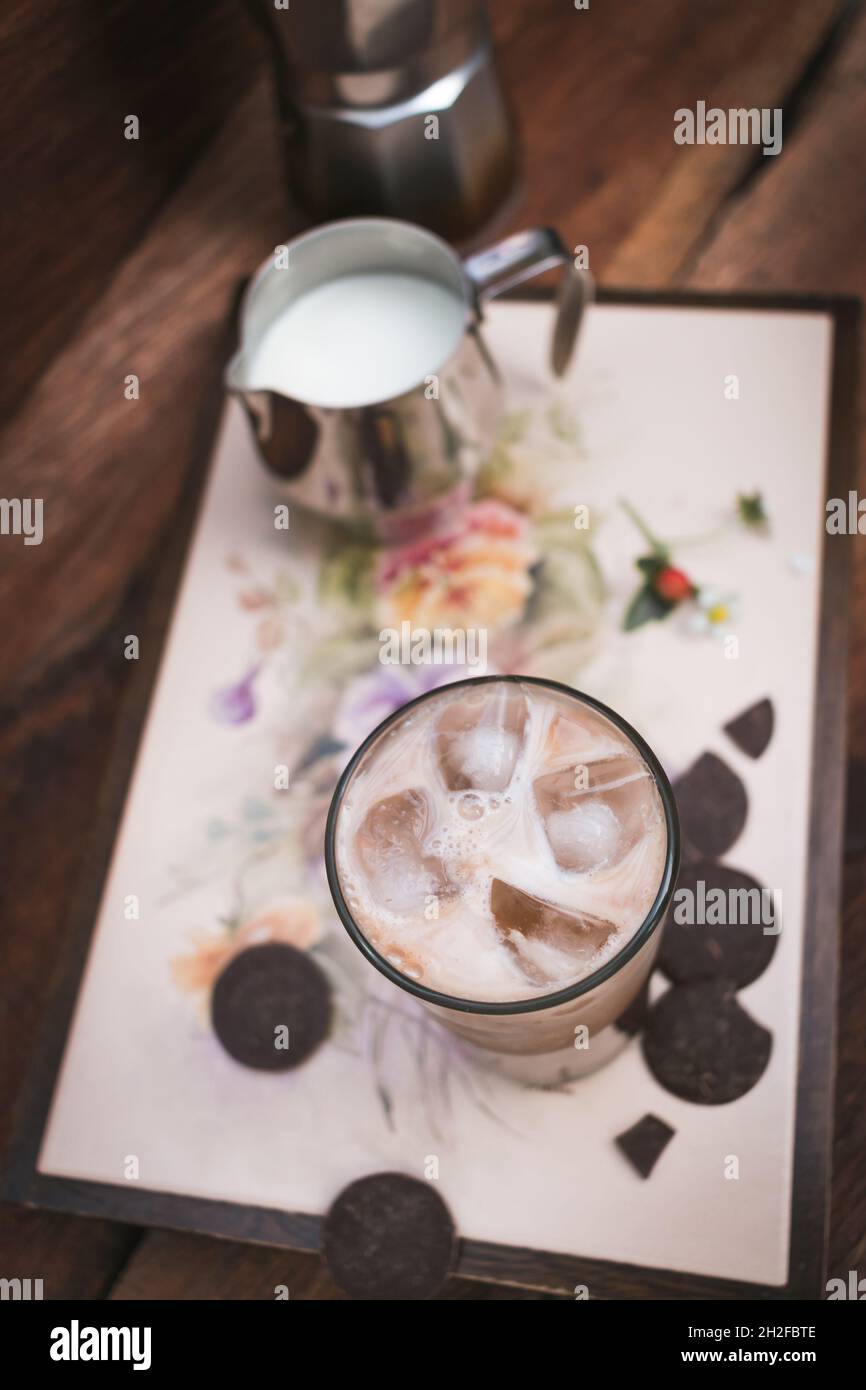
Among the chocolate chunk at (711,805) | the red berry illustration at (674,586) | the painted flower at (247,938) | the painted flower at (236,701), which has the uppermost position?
the red berry illustration at (674,586)

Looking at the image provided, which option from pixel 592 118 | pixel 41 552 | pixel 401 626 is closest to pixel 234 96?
pixel 592 118

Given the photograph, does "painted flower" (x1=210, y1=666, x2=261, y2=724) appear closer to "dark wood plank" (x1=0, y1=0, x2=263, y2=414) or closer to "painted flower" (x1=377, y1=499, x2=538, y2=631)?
"painted flower" (x1=377, y1=499, x2=538, y2=631)

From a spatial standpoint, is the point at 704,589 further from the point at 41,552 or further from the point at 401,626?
the point at 41,552

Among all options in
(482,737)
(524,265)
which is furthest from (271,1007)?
(524,265)

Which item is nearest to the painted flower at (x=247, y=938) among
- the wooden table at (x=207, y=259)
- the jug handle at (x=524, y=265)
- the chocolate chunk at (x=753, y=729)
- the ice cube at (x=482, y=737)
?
the wooden table at (x=207, y=259)

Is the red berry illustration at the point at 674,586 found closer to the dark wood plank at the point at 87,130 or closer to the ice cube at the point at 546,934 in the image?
the ice cube at the point at 546,934

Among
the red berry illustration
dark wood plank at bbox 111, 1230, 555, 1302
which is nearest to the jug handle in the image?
the red berry illustration
